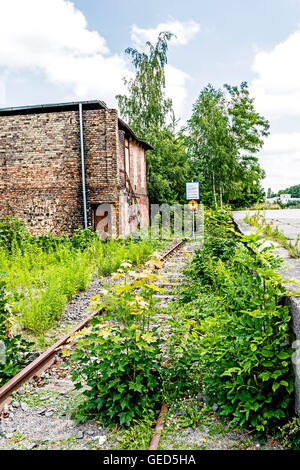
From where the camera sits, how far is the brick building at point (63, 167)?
14.9 metres

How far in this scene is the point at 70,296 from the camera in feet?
23.6

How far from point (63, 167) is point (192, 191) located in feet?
20.7

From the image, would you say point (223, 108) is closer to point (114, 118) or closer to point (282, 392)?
point (114, 118)

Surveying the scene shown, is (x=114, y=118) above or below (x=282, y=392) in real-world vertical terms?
above

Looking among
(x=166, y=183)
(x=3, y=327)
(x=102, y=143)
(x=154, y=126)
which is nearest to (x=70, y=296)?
(x=3, y=327)

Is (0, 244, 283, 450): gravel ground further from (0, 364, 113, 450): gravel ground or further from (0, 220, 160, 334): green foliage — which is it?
(0, 220, 160, 334): green foliage

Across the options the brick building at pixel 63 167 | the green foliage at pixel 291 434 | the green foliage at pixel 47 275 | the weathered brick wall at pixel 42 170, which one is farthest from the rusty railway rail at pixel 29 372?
the weathered brick wall at pixel 42 170

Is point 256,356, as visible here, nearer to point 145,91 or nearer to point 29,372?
point 29,372

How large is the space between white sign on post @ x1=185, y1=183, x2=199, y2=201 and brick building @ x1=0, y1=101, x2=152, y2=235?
3.58m

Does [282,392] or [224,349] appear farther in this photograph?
[224,349]

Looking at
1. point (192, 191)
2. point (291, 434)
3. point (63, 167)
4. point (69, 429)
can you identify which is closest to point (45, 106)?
point (63, 167)

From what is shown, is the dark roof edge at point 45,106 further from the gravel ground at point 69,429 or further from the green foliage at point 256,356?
the green foliage at point 256,356

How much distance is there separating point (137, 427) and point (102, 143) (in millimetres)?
13165
